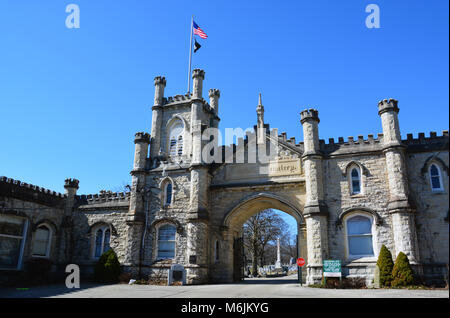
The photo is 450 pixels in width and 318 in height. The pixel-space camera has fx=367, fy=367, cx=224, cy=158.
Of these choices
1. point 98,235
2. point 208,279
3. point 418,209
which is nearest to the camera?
point 418,209

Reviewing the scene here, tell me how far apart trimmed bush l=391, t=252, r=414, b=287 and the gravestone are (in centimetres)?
1064

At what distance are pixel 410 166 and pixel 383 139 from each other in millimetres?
1949

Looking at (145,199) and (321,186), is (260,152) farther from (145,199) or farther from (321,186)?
(145,199)

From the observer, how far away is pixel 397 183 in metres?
18.4

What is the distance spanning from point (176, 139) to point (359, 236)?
12.8 m

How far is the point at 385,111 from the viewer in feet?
64.4

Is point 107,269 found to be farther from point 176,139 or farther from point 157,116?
point 157,116

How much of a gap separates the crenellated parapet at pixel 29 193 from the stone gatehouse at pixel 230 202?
0.07 metres

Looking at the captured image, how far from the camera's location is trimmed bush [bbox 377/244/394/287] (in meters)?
16.9

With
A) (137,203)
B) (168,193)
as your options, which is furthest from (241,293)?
(137,203)

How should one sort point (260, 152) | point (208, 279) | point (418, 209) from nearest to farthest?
point (418, 209) → point (208, 279) → point (260, 152)

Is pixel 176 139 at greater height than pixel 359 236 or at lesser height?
greater

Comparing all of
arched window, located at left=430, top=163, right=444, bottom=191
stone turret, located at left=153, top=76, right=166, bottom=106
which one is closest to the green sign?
arched window, located at left=430, top=163, right=444, bottom=191

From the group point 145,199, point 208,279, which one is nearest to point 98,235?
point 145,199
